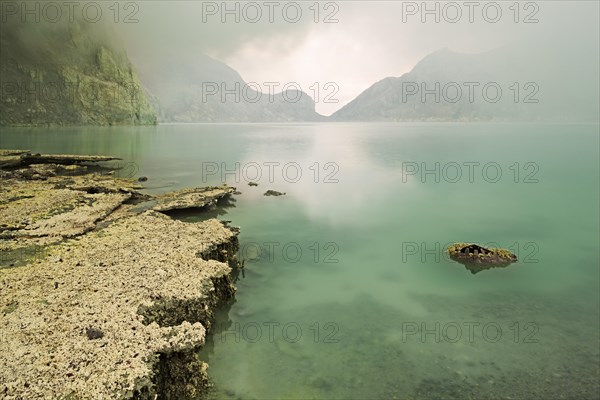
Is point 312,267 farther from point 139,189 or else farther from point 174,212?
point 139,189

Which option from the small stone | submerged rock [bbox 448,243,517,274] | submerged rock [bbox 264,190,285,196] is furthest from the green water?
the small stone

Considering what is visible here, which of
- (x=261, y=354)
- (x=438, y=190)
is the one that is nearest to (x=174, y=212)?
(x=261, y=354)

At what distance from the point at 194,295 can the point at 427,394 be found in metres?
6.78

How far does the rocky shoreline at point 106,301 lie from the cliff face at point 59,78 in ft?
596

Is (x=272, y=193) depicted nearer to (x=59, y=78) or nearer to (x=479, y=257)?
(x=479, y=257)

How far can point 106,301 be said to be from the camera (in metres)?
10.0

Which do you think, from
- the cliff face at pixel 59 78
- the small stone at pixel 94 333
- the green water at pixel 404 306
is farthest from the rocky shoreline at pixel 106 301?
the cliff face at pixel 59 78

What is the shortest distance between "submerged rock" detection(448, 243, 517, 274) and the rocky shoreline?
11122mm

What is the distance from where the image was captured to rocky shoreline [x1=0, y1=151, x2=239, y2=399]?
747 cm

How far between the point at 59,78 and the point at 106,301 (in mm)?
204557

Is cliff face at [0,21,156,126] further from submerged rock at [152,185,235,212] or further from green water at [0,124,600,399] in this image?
green water at [0,124,600,399]


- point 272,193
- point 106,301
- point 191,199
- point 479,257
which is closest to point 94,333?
point 106,301

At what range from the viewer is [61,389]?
6.95 metres

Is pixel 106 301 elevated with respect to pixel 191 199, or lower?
lower
